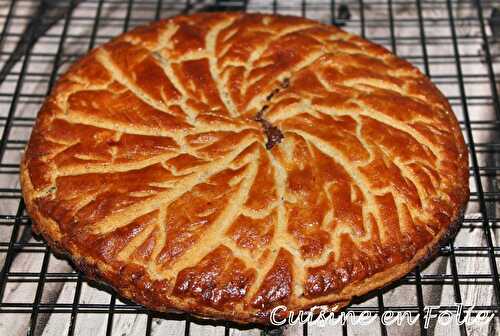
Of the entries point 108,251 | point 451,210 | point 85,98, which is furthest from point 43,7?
point 451,210

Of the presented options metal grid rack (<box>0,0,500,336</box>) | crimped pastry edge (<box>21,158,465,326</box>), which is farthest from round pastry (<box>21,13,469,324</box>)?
metal grid rack (<box>0,0,500,336</box>)

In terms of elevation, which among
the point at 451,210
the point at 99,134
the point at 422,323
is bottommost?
the point at 422,323

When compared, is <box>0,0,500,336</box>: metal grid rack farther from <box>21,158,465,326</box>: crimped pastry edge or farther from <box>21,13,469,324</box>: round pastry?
<box>21,13,469,324</box>: round pastry

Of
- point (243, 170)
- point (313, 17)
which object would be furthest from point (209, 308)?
point (313, 17)

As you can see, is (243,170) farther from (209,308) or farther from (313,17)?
(313,17)

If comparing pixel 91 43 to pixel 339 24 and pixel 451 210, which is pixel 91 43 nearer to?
pixel 339 24

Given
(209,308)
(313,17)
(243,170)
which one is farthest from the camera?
(313,17)
